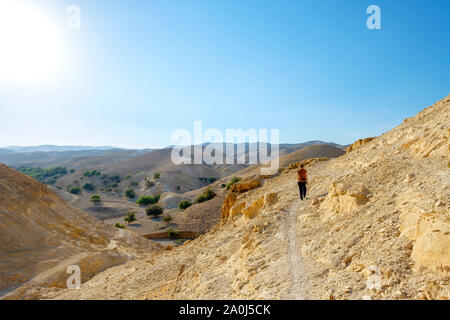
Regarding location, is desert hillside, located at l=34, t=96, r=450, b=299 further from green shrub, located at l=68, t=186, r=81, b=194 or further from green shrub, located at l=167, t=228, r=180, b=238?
green shrub, located at l=68, t=186, r=81, b=194

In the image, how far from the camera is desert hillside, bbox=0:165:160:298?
32.2 feet

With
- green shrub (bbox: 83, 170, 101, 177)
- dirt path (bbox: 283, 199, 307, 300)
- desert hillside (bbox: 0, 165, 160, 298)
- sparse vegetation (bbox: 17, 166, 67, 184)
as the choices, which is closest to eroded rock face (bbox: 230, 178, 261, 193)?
dirt path (bbox: 283, 199, 307, 300)

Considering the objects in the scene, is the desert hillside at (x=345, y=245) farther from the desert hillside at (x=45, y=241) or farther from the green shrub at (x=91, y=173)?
the green shrub at (x=91, y=173)

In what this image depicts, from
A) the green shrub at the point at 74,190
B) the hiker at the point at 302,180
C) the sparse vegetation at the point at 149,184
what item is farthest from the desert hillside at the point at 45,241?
the green shrub at the point at 74,190

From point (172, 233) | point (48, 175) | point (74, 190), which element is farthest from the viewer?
point (48, 175)

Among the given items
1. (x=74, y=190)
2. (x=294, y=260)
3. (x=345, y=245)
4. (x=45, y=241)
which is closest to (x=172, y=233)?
(x=45, y=241)

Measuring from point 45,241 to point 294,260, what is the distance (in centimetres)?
1290

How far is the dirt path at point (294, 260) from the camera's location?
11.1 feet

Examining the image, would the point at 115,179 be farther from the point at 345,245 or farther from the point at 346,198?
the point at 345,245

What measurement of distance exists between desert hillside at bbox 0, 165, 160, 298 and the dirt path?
893cm

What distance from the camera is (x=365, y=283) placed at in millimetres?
3123

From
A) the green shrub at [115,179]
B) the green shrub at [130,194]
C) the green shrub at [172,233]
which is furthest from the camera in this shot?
the green shrub at [115,179]

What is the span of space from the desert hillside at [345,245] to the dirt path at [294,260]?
0.5 inches

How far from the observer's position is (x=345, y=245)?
3957 mm
